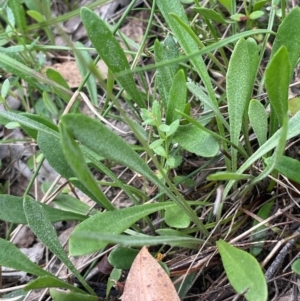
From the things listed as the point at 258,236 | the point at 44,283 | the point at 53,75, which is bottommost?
the point at 258,236

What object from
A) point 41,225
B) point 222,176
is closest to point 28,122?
point 41,225

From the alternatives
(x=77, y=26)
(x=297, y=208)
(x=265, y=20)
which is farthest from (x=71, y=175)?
(x=77, y=26)

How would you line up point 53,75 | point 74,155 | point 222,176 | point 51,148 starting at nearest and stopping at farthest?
point 74,155 → point 222,176 → point 51,148 → point 53,75

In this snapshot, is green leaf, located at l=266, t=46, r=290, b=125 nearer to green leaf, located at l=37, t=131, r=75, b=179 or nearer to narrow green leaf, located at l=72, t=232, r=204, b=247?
narrow green leaf, located at l=72, t=232, r=204, b=247

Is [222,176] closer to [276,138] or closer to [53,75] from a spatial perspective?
[276,138]

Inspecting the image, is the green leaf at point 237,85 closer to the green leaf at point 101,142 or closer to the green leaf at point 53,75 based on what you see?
the green leaf at point 101,142

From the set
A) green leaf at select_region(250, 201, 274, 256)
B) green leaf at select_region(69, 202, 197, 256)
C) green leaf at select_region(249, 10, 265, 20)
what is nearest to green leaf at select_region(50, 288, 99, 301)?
green leaf at select_region(69, 202, 197, 256)
